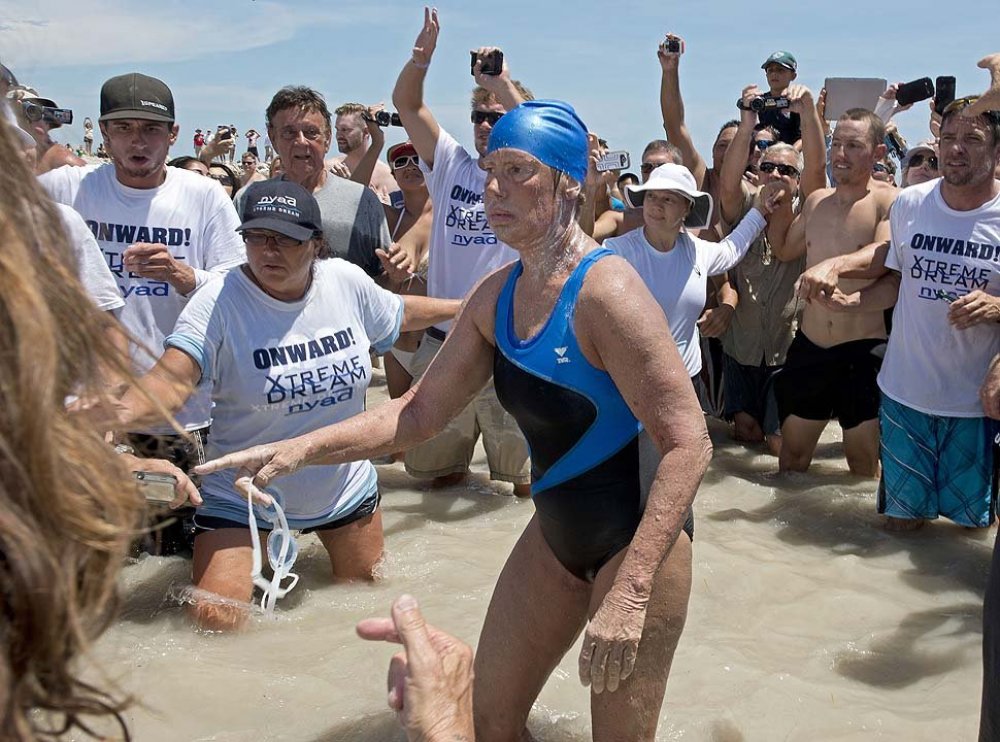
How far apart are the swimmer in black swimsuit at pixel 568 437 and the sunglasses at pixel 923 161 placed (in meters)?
6.26

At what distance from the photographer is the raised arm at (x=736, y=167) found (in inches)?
260

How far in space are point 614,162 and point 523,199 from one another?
355cm

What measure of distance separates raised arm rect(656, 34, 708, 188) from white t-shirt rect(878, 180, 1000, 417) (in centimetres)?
191

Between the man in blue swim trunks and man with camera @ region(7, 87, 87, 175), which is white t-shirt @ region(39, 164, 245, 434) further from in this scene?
the man in blue swim trunks

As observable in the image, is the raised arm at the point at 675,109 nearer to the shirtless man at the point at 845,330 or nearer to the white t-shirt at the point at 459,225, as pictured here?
the shirtless man at the point at 845,330

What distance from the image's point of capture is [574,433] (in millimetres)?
2783

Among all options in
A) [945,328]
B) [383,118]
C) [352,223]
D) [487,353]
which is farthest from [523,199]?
[383,118]

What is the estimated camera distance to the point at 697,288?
5762 mm

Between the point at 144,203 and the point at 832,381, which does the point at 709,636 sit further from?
the point at 144,203

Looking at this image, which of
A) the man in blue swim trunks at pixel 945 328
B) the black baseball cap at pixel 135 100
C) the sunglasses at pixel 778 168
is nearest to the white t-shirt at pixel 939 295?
the man in blue swim trunks at pixel 945 328

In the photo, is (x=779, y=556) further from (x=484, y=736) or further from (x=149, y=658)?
(x=149, y=658)

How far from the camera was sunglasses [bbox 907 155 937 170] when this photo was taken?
322 inches

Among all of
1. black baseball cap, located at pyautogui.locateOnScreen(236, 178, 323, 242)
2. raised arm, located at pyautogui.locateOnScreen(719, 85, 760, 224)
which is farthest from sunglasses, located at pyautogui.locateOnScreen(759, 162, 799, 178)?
black baseball cap, located at pyautogui.locateOnScreen(236, 178, 323, 242)

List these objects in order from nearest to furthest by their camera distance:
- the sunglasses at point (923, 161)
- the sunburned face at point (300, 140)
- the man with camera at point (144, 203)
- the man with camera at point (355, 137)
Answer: the man with camera at point (144, 203), the sunburned face at point (300, 140), the sunglasses at point (923, 161), the man with camera at point (355, 137)
